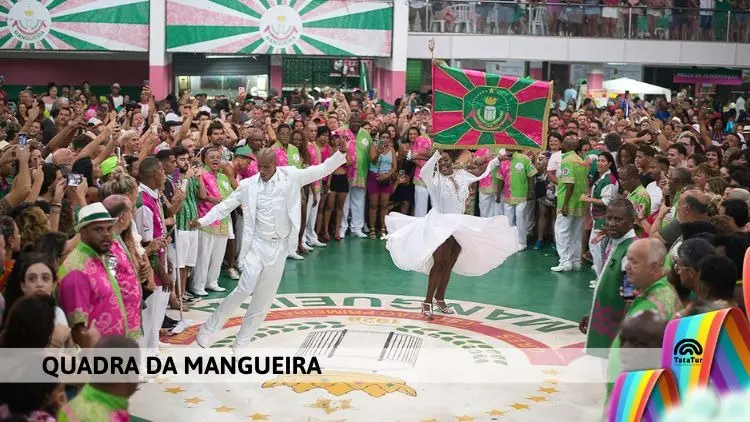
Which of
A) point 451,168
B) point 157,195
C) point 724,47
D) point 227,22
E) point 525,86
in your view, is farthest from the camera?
point 724,47

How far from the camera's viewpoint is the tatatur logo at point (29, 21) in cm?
2047

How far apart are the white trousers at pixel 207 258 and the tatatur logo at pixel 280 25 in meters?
10.7

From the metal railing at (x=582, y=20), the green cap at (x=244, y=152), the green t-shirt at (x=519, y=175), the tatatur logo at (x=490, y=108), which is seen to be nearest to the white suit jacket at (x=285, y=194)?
the tatatur logo at (x=490, y=108)

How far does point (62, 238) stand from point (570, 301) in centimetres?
662

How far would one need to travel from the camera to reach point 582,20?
24328mm

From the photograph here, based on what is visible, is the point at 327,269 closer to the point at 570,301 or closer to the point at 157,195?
the point at 570,301

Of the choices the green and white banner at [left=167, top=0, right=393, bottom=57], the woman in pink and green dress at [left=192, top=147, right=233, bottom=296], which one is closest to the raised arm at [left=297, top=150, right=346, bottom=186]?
the woman in pink and green dress at [left=192, top=147, right=233, bottom=296]

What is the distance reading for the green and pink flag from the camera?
10742 millimetres

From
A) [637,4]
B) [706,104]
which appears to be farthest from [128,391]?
[637,4]

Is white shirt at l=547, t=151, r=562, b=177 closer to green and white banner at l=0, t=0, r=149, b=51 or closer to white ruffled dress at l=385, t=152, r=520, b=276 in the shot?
white ruffled dress at l=385, t=152, r=520, b=276

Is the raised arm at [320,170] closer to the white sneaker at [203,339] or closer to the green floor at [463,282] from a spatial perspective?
the white sneaker at [203,339]

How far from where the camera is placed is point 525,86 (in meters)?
10.9

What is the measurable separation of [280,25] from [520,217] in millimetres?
8978

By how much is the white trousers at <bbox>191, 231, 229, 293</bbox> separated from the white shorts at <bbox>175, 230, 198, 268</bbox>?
0.51 ft
